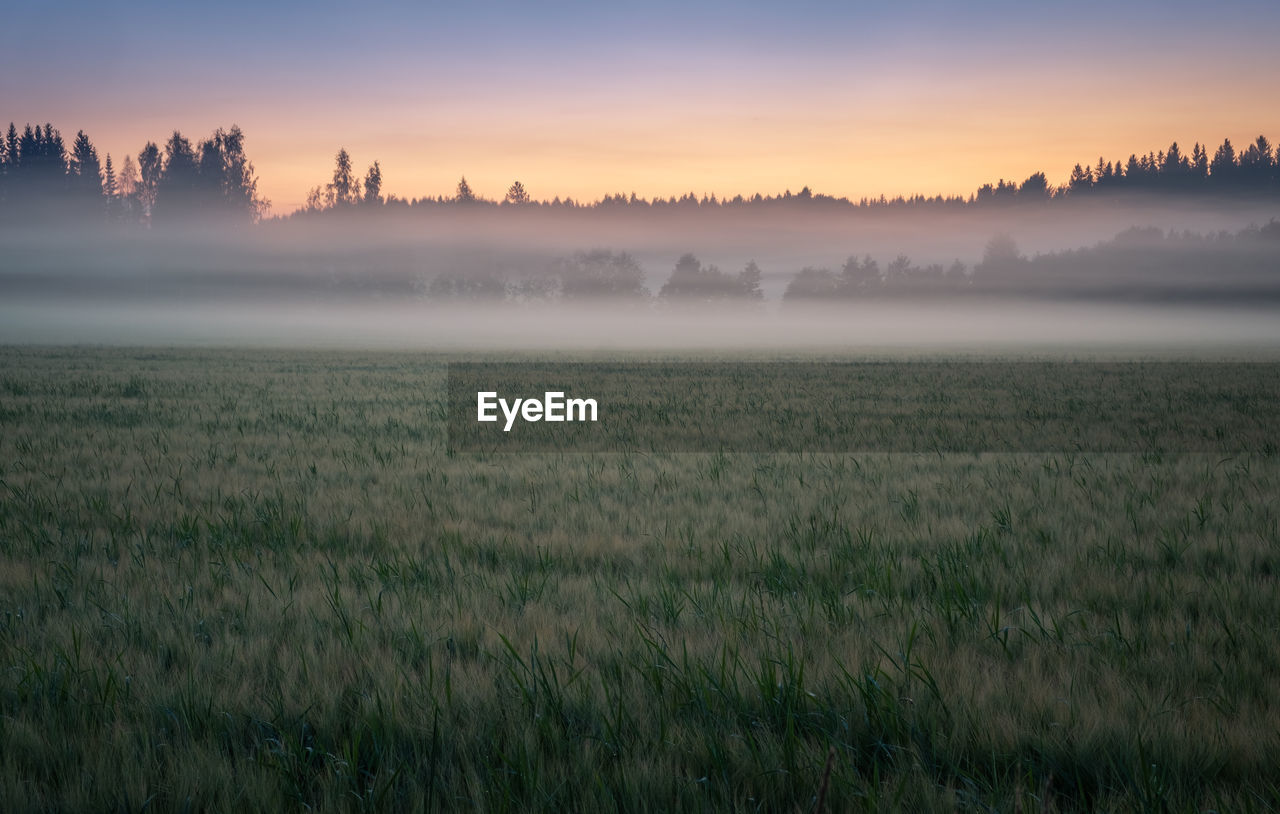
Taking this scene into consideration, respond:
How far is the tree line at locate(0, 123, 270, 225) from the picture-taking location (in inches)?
4978

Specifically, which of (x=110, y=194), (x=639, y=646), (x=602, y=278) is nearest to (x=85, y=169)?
(x=110, y=194)

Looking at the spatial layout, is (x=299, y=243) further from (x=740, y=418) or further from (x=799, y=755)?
(x=799, y=755)

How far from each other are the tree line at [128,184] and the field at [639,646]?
144 metres

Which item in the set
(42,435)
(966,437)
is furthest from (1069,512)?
(42,435)

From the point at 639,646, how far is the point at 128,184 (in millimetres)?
166190

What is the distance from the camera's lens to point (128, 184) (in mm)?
131500

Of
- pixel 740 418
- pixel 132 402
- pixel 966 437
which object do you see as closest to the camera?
pixel 966 437

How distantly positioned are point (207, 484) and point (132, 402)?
1242cm

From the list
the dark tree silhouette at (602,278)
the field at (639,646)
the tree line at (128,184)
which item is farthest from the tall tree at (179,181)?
the field at (639,646)

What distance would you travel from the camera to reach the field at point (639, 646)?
2566 mm

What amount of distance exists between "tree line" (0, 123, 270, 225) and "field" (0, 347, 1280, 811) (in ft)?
473

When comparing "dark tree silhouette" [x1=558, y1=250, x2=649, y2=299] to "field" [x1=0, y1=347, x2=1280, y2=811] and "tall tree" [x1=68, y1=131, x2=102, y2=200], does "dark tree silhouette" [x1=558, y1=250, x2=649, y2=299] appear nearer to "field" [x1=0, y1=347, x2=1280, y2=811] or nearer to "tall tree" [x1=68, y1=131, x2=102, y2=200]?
"tall tree" [x1=68, y1=131, x2=102, y2=200]

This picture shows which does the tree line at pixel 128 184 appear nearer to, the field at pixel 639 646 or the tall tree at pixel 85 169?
the tall tree at pixel 85 169

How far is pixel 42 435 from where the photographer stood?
1205cm
